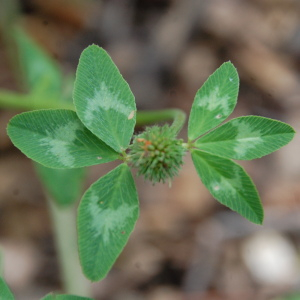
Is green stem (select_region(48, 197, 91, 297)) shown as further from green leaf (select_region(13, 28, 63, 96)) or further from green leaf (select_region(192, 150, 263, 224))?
green leaf (select_region(192, 150, 263, 224))

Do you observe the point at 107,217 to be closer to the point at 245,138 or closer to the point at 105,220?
the point at 105,220

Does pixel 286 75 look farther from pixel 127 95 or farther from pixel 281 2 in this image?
pixel 127 95

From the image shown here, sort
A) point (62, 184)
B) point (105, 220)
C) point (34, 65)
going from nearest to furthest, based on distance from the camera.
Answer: point (105, 220) → point (62, 184) → point (34, 65)

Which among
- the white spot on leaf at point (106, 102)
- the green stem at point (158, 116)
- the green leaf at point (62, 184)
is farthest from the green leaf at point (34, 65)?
the white spot on leaf at point (106, 102)

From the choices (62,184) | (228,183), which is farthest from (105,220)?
(62,184)

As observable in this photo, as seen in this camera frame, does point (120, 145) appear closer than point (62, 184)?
Yes

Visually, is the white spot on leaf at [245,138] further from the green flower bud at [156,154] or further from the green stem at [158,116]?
the green stem at [158,116]
